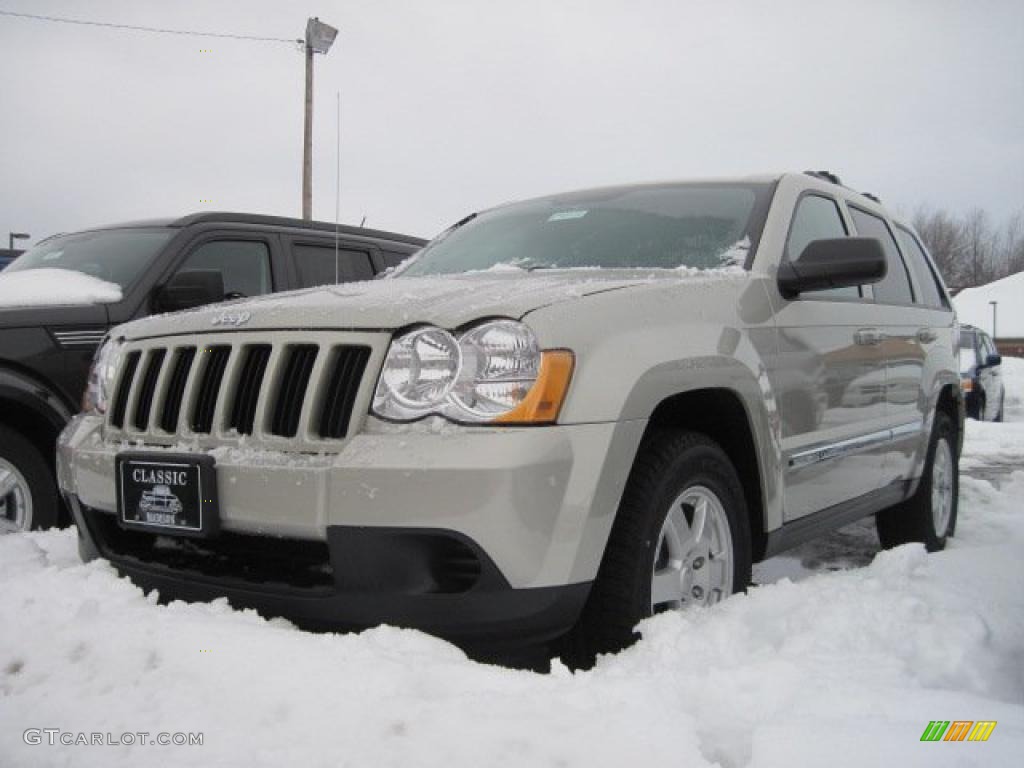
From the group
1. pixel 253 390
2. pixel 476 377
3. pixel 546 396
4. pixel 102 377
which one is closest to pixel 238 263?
pixel 102 377

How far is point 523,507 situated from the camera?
2.09 metres

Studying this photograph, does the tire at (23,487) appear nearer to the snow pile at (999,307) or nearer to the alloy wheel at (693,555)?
the alloy wheel at (693,555)

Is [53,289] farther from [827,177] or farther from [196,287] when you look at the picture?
[827,177]

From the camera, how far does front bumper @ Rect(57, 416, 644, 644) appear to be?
2.10 meters

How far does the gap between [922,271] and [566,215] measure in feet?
7.45

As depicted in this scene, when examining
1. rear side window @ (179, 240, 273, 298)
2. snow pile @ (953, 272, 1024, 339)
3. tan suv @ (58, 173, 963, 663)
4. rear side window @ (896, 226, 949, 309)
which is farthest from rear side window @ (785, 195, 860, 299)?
snow pile @ (953, 272, 1024, 339)

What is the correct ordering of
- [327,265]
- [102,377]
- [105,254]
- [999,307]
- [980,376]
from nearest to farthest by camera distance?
[102,377], [105,254], [327,265], [980,376], [999,307]

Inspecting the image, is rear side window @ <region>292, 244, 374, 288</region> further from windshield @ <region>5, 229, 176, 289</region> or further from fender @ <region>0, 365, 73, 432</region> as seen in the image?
fender @ <region>0, 365, 73, 432</region>

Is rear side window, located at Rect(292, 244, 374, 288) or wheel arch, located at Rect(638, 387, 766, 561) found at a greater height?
rear side window, located at Rect(292, 244, 374, 288)

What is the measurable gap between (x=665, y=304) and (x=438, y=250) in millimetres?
1685

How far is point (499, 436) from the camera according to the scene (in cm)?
212

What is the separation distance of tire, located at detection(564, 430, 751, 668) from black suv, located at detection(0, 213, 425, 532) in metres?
2.57

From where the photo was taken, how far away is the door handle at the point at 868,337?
364 centimetres

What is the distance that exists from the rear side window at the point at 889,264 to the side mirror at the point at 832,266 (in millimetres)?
967
